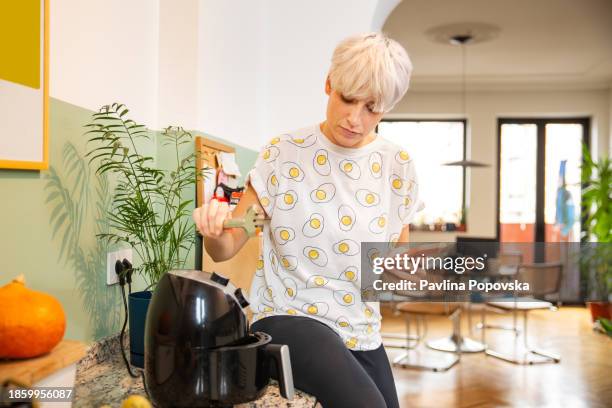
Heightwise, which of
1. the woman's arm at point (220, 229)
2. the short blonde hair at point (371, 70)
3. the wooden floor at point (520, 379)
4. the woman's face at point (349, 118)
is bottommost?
the wooden floor at point (520, 379)

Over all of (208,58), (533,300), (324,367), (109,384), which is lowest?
(533,300)

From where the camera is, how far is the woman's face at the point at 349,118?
1341mm

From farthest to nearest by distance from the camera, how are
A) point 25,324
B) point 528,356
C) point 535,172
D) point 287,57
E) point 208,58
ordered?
point 535,172 < point 528,356 < point 287,57 < point 208,58 < point 25,324

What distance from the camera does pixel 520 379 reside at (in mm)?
4730

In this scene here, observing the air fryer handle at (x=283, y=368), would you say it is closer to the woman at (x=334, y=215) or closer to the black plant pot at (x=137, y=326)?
the woman at (x=334, y=215)

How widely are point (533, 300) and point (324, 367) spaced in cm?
576

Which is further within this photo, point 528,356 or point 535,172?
point 535,172

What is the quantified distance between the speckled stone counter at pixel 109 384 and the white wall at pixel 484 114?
264 inches

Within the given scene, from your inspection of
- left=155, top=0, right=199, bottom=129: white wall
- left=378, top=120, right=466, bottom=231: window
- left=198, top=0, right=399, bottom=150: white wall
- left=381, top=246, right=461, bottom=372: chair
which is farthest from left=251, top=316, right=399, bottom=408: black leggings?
left=378, top=120, right=466, bottom=231: window

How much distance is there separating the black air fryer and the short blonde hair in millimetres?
509

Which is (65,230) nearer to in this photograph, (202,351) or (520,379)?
(202,351)

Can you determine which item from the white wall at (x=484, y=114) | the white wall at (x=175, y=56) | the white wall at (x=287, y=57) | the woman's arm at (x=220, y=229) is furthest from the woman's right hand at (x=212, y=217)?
the white wall at (x=484, y=114)

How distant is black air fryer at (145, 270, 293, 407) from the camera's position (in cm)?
102

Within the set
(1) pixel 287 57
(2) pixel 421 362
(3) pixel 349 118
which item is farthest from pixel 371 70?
(2) pixel 421 362
